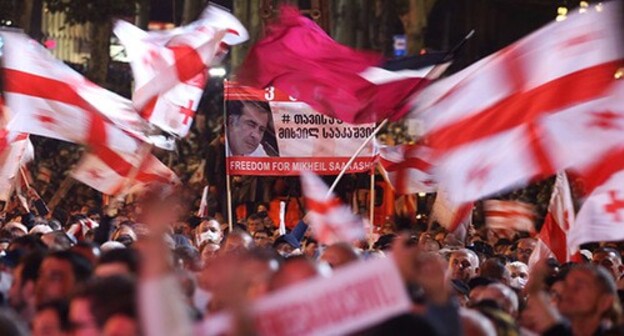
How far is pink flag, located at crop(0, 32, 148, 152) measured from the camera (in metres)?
14.0

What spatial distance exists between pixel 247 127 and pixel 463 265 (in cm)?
525

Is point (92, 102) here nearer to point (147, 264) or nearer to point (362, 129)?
point (362, 129)

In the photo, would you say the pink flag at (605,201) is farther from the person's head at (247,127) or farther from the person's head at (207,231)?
the person's head at (247,127)

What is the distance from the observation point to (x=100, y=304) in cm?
690

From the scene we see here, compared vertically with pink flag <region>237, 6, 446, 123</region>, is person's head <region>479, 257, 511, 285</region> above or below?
below

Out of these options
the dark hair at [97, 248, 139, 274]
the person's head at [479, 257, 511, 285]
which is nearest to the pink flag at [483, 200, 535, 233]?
the person's head at [479, 257, 511, 285]

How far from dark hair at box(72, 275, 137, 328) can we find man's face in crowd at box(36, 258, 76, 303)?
56.2 inches

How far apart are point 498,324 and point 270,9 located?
11888mm

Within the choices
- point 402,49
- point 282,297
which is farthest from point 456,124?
point 402,49

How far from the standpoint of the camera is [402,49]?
60.8 meters

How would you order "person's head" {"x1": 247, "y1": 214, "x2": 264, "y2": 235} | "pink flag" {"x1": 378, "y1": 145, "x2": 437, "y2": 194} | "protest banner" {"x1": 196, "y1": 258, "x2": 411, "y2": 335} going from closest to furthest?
"protest banner" {"x1": 196, "y1": 258, "x2": 411, "y2": 335}, "pink flag" {"x1": 378, "y1": 145, "x2": 437, "y2": 194}, "person's head" {"x1": 247, "y1": 214, "x2": 264, "y2": 235}

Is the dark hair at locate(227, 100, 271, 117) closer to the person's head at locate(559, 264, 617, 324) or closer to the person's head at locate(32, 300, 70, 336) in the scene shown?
the person's head at locate(559, 264, 617, 324)

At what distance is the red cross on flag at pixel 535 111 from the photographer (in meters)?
11.2

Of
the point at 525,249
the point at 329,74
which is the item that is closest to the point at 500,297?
the point at 329,74
